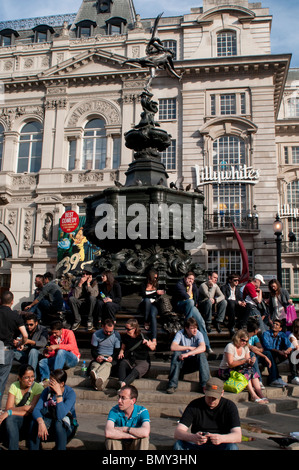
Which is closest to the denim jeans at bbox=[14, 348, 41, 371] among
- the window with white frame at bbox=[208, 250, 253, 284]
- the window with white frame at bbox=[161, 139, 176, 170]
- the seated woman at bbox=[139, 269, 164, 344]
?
the seated woman at bbox=[139, 269, 164, 344]

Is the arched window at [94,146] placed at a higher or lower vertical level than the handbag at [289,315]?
higher

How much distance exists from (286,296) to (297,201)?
2609cm

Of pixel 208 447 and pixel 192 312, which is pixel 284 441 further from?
pixel 192 312

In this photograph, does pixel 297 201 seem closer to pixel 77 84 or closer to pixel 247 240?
pixel 247 240

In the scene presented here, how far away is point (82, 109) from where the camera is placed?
33.1m

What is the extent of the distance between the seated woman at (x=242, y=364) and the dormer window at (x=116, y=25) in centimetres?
3436

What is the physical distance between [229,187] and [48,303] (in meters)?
22.9

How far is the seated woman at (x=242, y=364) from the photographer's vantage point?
6683 mm

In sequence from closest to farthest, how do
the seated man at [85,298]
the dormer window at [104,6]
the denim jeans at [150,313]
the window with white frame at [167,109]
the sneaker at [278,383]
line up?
the sneaker at [278,383], the denim jeans at [150,313], the seated man at [85,298], the window with white frame at [167,109], the dormer window at [104,6]

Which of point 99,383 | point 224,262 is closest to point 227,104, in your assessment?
point 224,262

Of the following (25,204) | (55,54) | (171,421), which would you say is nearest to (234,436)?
(171,421)

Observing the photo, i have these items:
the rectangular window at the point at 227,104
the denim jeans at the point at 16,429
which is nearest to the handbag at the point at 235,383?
the denim jeans at the point at 16,429

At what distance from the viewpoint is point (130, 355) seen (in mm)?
6852

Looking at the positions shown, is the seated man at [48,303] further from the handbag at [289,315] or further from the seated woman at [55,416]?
the handbag at [289,315]
